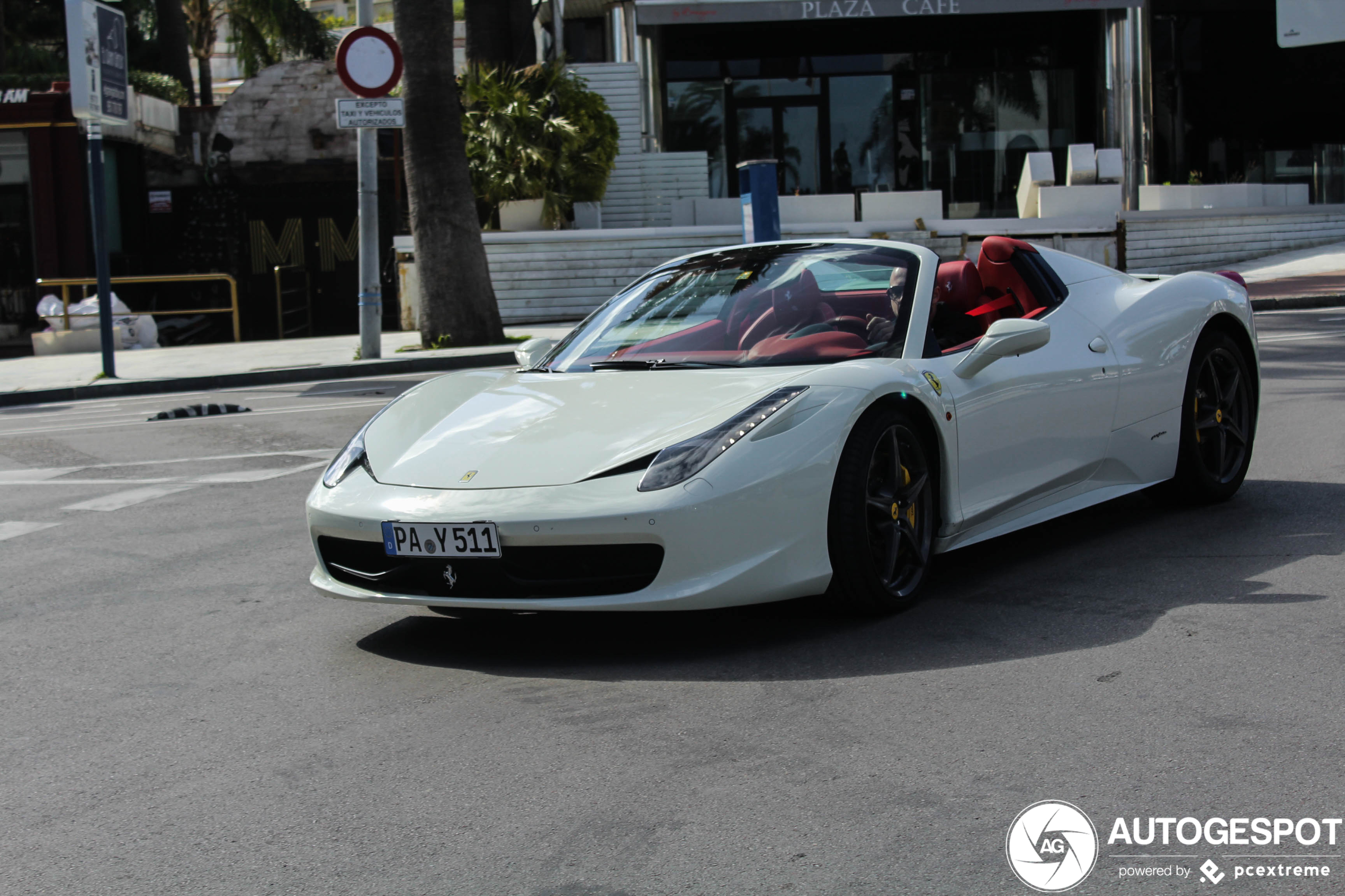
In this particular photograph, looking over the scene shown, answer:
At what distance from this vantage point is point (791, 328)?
16.5 feet

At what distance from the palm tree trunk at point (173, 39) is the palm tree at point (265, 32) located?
16.9 ft

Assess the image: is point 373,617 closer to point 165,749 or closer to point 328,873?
point 165,749

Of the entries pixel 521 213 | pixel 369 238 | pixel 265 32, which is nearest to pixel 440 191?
pixel 369 238

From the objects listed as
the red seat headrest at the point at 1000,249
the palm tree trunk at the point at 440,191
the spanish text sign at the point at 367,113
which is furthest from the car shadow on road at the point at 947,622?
the palm tree trunk at the point at 440,191

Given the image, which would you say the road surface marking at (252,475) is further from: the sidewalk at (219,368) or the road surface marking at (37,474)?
the sidewalk at (219,368)

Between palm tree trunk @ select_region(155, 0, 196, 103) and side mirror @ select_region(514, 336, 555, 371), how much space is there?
110 feet

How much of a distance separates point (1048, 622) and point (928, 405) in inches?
30.0

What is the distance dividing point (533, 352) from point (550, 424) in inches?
48.0

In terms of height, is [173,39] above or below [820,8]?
above

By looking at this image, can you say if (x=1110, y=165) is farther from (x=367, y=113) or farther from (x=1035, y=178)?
(x=367, y=113)

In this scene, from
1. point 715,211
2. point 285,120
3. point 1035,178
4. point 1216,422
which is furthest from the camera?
point 285,120

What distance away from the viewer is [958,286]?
5.60m

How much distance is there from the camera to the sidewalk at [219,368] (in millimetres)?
14891

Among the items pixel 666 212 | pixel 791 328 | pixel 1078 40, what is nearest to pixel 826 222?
pixel 666 212
